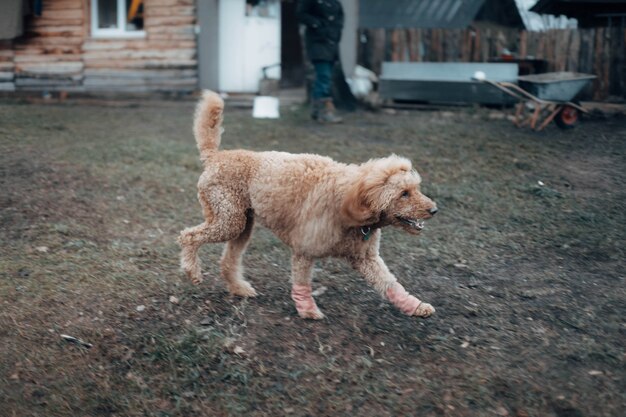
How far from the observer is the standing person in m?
11.3

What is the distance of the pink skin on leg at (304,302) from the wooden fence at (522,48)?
33.5 feet

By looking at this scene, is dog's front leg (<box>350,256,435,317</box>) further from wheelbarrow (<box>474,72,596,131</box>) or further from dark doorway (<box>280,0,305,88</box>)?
dark doorway (<box>280,0,305,88</box>)

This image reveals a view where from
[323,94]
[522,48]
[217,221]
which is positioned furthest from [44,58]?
[217,221]

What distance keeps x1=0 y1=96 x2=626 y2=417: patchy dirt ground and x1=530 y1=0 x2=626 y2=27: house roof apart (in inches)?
211

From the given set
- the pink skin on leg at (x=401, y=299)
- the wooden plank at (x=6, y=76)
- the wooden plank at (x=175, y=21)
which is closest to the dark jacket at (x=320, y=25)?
the wooden plank at (x=175, y=21)

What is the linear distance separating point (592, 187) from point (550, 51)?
6.95 m

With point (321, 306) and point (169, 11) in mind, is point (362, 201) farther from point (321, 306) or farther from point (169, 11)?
point (169, 11)

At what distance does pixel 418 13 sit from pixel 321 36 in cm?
810

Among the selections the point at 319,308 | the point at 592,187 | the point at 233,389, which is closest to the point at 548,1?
the point at 592,187

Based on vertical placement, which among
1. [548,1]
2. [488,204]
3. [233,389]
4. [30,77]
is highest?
[548,1]

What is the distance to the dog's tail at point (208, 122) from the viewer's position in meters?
4.64

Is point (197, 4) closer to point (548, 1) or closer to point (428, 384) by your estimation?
point (548, 1)

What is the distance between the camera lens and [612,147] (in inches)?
367

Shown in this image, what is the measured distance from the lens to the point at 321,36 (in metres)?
11.3
